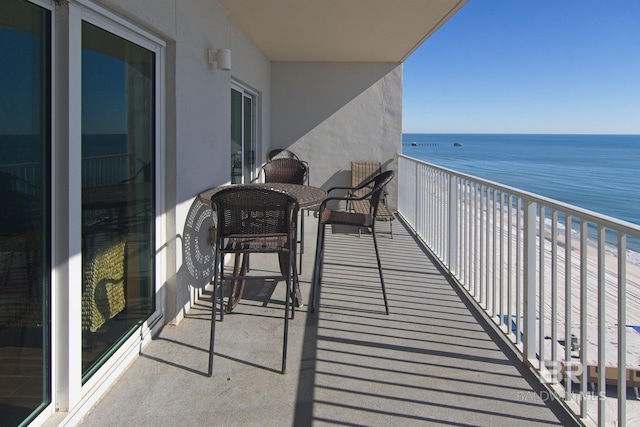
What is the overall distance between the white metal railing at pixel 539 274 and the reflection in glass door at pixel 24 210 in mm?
1968

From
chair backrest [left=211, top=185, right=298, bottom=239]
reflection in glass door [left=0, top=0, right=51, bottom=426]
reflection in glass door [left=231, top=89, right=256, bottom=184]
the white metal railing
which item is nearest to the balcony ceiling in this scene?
reflection in glass door [left=231, top=89, right=256, bottom=184]

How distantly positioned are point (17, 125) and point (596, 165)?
39.1 meters

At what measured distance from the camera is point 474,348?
254 cm

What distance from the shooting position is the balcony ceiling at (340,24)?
4.13 meters

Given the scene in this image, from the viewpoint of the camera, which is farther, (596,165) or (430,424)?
(596,165)

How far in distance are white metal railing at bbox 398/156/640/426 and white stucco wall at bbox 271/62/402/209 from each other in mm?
1901

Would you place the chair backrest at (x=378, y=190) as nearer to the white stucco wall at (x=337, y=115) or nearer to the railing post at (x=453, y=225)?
the railing post at (x=453, y=225)

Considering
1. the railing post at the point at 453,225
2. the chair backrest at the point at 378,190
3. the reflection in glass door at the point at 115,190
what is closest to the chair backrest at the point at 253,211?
the reflection in glass door at the point at 115,190

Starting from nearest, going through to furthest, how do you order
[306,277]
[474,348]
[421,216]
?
[474,348] → [306,277] → [421,216]

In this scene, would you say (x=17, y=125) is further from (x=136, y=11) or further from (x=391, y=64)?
(x=391, y=64)

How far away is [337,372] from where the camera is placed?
226 cm

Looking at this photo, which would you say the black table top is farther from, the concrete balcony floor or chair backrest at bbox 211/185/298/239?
the concrete balcony floor

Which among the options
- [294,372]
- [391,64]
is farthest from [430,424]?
[391,64]

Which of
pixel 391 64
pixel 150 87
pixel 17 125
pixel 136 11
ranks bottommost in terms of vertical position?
pixel 17 125
